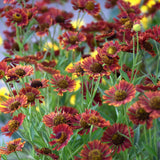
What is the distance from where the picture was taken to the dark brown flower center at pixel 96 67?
1.67 ft

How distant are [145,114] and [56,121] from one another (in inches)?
5.6

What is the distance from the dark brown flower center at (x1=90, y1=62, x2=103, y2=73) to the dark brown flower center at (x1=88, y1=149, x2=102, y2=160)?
162mm

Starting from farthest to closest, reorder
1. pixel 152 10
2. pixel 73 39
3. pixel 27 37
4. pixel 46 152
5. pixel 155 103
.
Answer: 1. pixel 152 10
2. pixel 27 37
3. pixel 73 39
4. pixel 46 152
5. pixel 155 103

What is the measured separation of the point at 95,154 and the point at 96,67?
172 mm

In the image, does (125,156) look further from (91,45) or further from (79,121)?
(91,45)

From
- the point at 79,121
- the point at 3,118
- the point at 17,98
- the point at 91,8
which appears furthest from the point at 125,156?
the point at 3,118

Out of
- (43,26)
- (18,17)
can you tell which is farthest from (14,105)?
(43,26)

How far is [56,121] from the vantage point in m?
0.45

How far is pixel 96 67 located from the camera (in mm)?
507

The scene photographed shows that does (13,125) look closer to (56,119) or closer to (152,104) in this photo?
(56,119)

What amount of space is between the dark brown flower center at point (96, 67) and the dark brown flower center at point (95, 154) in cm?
16

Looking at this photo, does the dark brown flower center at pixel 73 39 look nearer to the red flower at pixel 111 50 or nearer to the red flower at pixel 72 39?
the red flower at pixel 72 39

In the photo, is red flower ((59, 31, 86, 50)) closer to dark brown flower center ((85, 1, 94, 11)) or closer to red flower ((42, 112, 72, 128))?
dark brown flower center ((85, 1, 94, 11))

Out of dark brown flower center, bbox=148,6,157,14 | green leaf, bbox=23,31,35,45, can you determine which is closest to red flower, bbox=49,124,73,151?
green leaf, bbox=23,31,35,45
